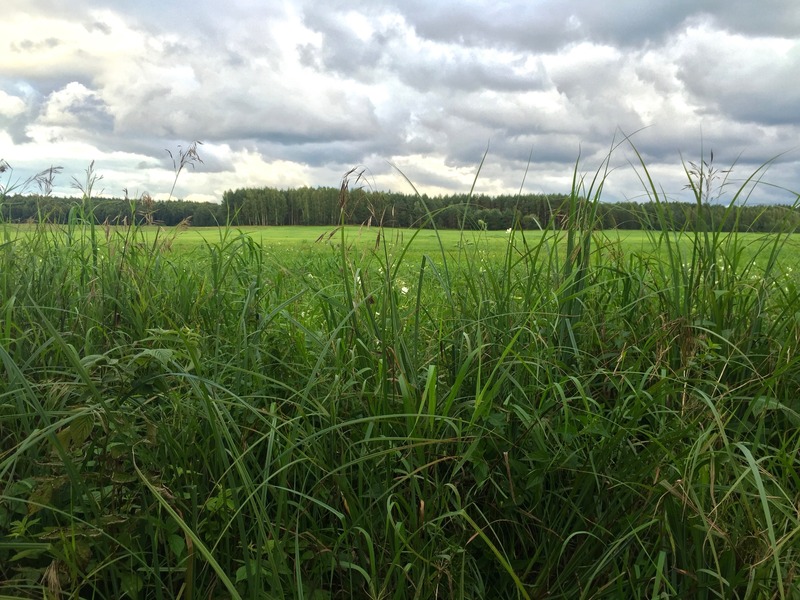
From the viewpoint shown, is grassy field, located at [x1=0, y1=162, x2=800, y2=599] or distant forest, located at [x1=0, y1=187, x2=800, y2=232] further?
distant forest, located at [x1=0, y1=187, x2=800, y2=232]

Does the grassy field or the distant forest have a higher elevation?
the distant forest

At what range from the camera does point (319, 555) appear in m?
1.68

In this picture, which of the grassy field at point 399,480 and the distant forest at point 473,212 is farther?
the distant forest at point 473,212

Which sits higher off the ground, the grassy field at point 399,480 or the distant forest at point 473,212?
the distant forest at point 473,212

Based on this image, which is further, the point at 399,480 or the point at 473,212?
the point at 473,212

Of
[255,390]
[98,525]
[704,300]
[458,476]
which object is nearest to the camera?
Answer: [98,525]

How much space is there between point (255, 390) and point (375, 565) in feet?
2.75

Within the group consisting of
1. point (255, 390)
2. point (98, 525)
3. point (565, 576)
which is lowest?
point (565, 576)

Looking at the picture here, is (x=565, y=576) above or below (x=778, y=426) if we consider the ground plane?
below

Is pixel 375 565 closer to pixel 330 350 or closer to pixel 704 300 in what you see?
pixel 330 350

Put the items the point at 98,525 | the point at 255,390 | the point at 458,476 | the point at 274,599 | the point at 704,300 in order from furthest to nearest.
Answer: the point at 704,300 < the point at 255,390 < the point at 458,476 < the point at 98,525 < the point at 274,599

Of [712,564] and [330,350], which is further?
[330,350]

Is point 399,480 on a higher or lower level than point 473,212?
lower

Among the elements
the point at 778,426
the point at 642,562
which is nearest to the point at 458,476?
the point at 642,562
